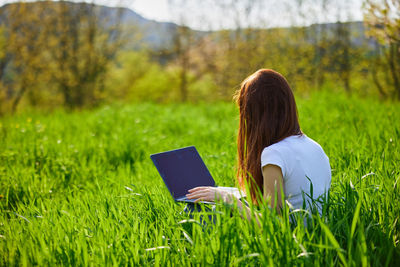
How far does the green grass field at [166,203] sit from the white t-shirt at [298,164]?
0.16m

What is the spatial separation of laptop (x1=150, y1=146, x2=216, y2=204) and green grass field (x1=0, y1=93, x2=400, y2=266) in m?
0.16

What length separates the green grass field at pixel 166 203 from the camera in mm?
1622

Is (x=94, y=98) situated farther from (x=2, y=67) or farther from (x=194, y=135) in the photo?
(x=194, y=135)

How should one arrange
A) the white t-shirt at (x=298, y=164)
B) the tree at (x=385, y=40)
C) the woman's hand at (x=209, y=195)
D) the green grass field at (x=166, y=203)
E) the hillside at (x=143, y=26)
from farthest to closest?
the hillside at (x=143, y=26) < the tree at (x=385, y=40) < the woman's hand at (x=209, y=195) < the white t-shirt at (x=298, y=164) < the green grass field at (x=166, y=203)

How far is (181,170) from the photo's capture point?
2.44 m

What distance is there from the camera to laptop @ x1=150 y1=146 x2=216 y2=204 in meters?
2.33

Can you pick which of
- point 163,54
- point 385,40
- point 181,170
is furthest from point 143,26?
point 181,170

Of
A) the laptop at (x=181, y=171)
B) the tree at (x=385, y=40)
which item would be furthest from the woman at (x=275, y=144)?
the tree at (x=385, y=40)

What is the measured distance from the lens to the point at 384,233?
1790 millimetres

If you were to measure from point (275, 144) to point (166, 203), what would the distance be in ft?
3.10

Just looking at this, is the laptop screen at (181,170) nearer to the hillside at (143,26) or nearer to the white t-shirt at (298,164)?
the white t-shirt at (298,164)

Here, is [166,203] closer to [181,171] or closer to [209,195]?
[181,171]

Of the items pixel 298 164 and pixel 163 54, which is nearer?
pixel 298 164

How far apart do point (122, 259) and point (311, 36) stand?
464 inches
